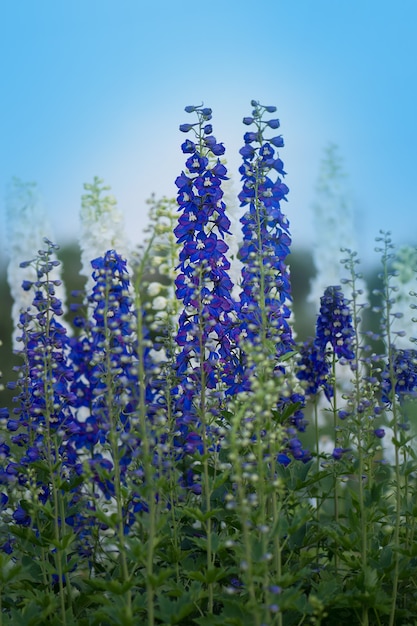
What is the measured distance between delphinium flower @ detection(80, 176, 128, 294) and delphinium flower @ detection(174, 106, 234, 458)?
2.66 m

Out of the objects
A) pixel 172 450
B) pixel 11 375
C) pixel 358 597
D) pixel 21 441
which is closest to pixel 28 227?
pixel 21 441

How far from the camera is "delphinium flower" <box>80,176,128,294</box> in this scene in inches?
325

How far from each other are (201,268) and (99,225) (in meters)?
3.36

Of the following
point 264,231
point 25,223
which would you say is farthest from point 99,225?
point 264,231

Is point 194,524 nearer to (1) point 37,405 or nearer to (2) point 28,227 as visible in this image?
(1) point 37,405

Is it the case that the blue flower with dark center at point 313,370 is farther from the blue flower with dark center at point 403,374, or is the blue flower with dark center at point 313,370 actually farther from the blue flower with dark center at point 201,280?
the blue flower with dark center at point 201,280

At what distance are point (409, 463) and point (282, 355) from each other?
1085 mm

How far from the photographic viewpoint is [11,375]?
17.0 meters

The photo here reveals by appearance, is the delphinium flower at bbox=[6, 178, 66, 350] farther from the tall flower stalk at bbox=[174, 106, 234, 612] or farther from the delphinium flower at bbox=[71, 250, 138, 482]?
the tall flower stalk at bbox=[174, 106, 234, 612]

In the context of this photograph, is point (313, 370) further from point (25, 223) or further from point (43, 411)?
point (25, 223)

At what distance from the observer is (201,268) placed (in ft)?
17.0

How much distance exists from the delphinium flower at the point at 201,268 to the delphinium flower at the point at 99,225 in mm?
2661

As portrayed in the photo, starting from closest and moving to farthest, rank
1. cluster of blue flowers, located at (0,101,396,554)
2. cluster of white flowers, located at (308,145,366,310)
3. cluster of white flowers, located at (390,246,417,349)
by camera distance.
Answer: cluster of blue flowers, located at (0,101,396,554)
cluster of white flowers, located at (390,246,417,349)
cluster of white flowers, located at (308,145,366,310)

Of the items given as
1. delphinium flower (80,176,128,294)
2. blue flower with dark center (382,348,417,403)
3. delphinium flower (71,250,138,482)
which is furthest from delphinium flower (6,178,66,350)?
blue flower with dark center (382,348,417,403)
